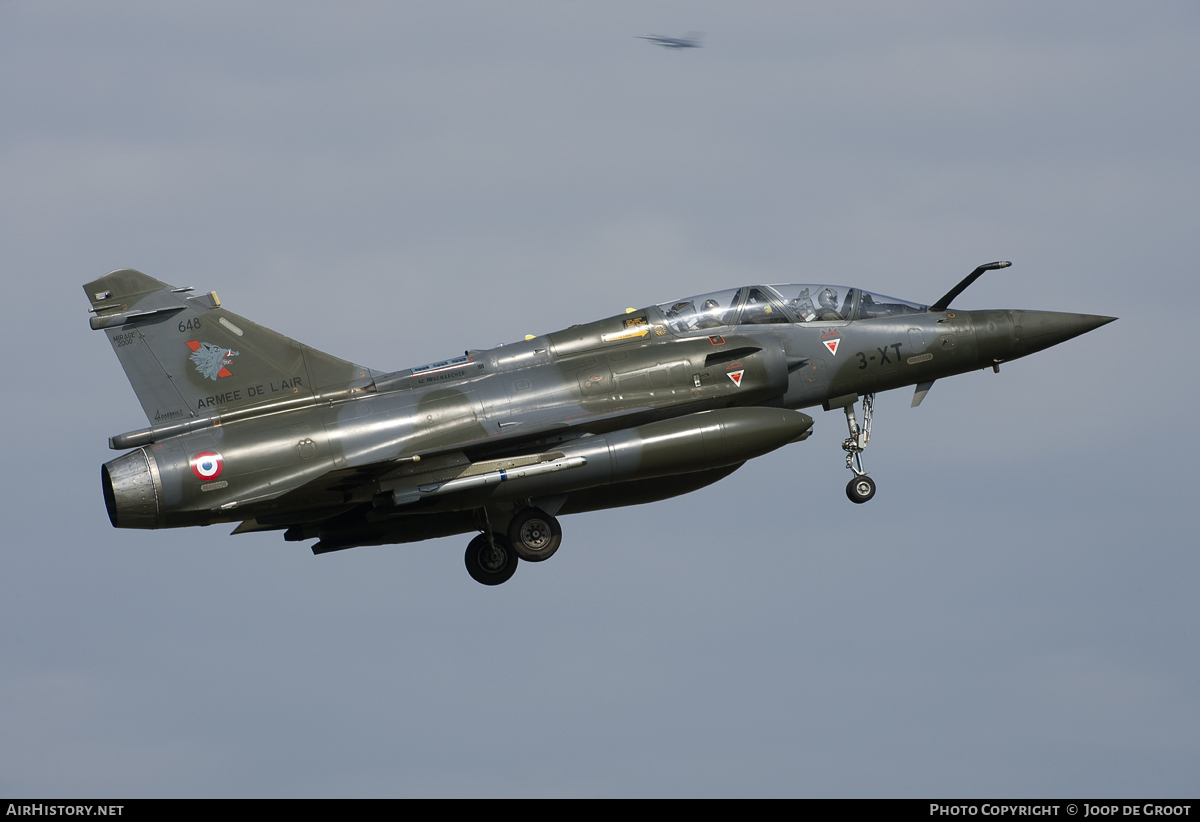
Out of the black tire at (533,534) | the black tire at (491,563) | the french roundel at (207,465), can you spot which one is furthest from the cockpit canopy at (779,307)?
the french roundel at (207,465)

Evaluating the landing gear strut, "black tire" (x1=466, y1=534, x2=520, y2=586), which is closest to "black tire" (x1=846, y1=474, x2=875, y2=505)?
the landing gear strut

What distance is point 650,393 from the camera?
23.1 metres

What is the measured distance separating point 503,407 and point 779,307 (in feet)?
16.3

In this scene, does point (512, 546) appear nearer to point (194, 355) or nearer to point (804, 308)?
point (194, 355)

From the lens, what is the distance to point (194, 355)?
22875mm

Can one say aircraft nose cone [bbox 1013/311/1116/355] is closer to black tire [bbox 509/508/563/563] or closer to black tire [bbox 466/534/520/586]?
black tire [bbox 509/508/563/563]

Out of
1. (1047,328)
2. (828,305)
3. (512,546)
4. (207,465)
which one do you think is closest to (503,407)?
(512,546)

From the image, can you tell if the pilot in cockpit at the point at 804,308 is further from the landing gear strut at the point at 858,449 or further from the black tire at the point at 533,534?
the black tire at the point at 533,534

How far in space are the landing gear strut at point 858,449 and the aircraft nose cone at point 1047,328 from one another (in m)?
2.67

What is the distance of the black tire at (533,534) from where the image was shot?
23250 mm

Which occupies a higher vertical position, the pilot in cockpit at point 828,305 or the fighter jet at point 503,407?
the pilot in cockpit at point 828,305

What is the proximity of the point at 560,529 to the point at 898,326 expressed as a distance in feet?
21.1
